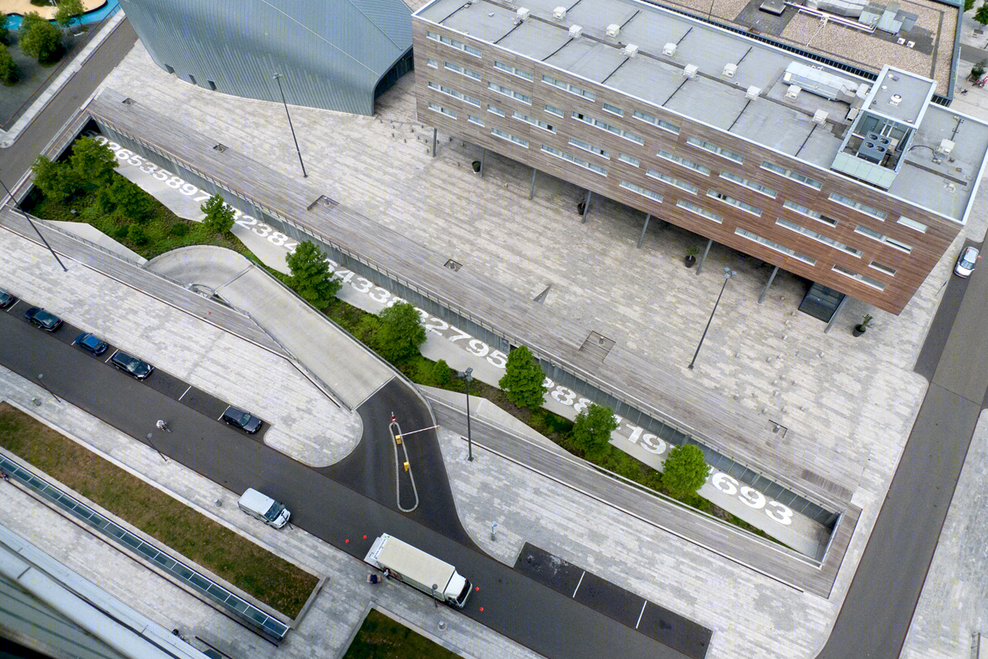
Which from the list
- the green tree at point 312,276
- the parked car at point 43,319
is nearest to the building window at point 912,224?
the green tree at point 312,276

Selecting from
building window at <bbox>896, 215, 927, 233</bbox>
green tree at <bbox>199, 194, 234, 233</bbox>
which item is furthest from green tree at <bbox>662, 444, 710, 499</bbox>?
green tree at <bbox>199, 194, 234, 233</bbox>

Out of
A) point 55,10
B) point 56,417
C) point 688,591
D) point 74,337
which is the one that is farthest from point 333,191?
point 55,10

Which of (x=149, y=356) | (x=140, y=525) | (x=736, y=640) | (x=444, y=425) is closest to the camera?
(x=736, y=640)

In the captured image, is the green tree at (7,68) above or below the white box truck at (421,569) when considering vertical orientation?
above

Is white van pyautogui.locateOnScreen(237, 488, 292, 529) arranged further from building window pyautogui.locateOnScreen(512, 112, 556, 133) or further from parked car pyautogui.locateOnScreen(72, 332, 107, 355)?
building window pyautogui.locateOnScreen(512, 112, 556, 133)

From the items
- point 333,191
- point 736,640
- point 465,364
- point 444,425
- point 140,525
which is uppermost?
point 333,191

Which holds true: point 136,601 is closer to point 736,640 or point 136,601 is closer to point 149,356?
point 149,356

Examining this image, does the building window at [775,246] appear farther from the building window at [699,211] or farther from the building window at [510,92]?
the building window at [510,92]
